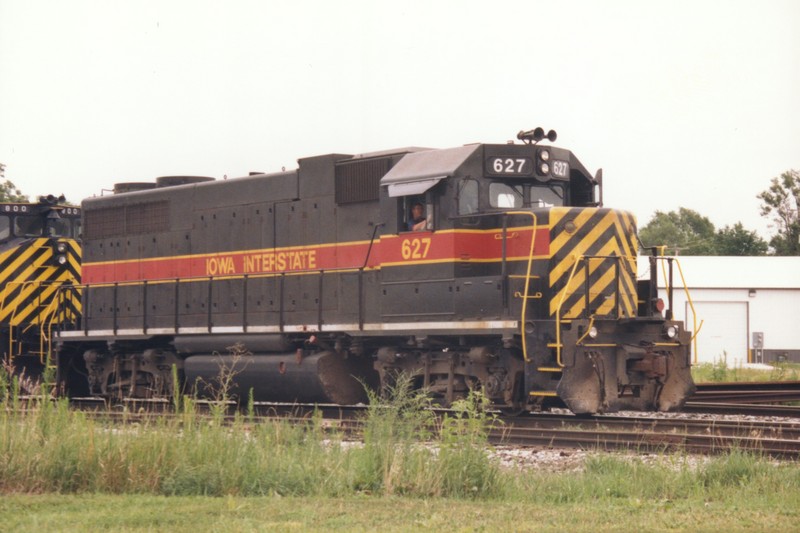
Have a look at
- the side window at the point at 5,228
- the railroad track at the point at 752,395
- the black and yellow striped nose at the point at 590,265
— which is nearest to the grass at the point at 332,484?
the black and yellow striped nose at the point at 590,265

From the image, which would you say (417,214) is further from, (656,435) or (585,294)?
(656,435)

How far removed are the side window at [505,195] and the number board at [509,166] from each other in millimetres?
177

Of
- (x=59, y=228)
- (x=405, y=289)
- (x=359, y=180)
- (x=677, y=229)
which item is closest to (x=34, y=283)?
(x=59, y=228)

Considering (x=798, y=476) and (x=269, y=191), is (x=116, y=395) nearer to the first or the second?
(x=269, y=191)

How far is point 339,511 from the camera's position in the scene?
24.6ft

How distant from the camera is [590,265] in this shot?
13.8 m

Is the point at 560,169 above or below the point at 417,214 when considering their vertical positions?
above

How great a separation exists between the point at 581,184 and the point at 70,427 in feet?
26.8

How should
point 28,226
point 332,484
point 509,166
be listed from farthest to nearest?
point 28,226 → point 509,166 → point 332,484

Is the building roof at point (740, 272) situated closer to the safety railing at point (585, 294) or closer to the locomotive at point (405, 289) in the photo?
the locomotive at point (405, 289)

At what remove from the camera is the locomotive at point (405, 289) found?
44.0ft

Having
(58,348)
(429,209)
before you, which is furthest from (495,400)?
(58,348)

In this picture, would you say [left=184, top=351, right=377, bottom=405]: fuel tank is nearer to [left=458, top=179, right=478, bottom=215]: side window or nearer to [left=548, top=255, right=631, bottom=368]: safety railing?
[left=458, top=179, right=478, bottom=215]: side window

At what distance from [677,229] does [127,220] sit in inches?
3071
